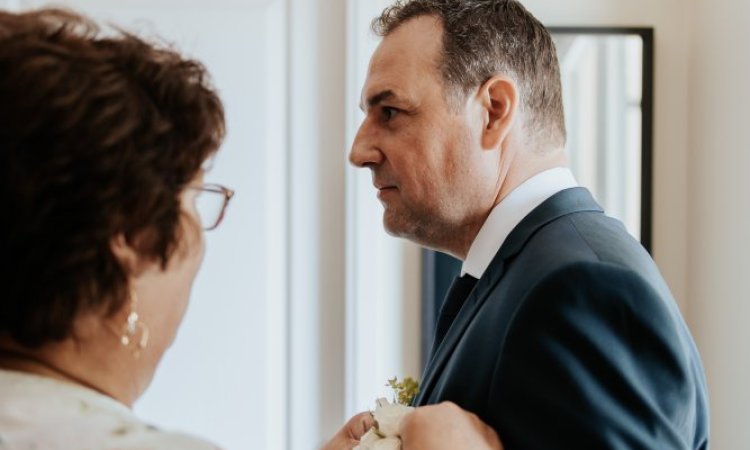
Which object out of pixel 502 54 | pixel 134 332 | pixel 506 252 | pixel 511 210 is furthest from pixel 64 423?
pixel 502 54

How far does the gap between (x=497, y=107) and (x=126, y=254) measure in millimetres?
706

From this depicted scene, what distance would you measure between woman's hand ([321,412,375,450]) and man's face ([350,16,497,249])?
28cm

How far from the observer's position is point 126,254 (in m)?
0.81

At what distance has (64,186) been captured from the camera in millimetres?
752

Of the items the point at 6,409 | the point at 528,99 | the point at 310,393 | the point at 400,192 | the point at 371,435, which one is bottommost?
the point at 310,393

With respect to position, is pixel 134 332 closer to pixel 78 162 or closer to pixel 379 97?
pixel 78 162

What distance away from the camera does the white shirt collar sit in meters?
1.31

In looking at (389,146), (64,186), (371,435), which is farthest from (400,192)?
(64,186)

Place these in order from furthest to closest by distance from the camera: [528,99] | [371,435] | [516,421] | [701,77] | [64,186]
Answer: [701,77] → [528,99] → [371,435] → [516,421] → [64,186]

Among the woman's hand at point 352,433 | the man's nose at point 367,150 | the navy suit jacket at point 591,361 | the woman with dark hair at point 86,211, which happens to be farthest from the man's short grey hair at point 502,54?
the woman with dark hair at point 86,211

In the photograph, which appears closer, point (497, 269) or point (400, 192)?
point (497, 269)

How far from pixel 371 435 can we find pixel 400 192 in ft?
1.31

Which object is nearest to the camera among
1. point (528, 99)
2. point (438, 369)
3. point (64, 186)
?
point (64, 186)

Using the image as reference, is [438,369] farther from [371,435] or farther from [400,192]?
[400,192]
